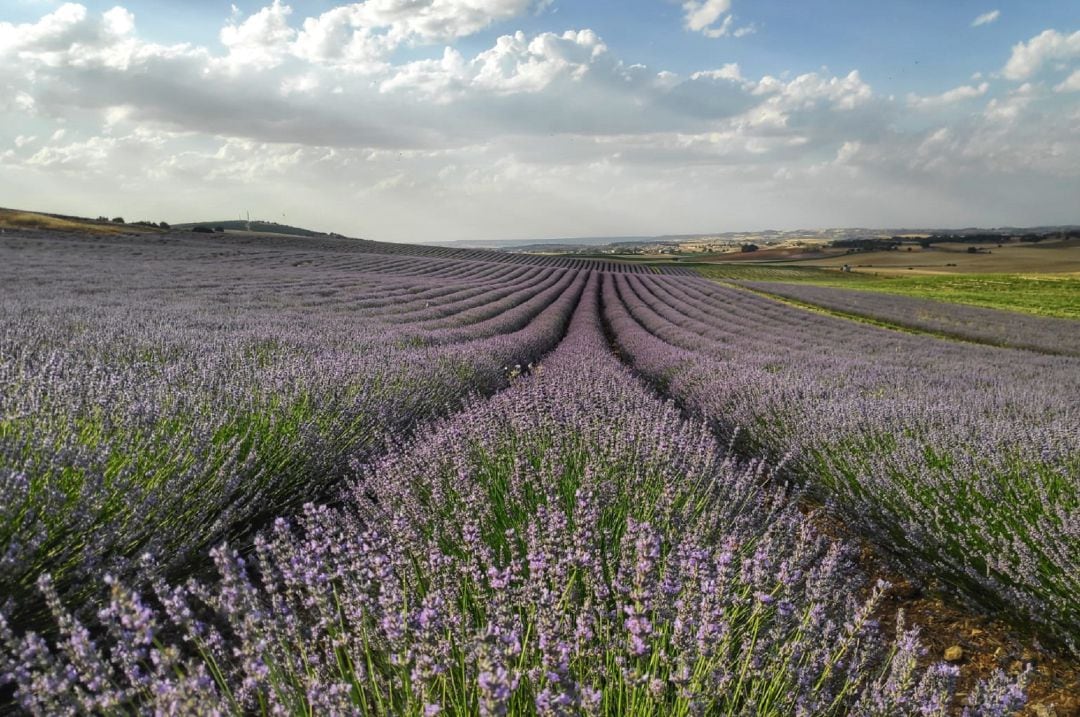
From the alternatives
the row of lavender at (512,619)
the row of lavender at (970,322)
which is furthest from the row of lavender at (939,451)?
the row of lavender at (970,322)

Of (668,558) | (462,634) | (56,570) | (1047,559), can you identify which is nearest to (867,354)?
(1047,559)

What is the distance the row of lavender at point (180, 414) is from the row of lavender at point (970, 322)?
12077 millimetres

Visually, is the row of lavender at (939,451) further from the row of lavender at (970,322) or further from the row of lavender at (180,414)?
the row of lavender at (970,322)

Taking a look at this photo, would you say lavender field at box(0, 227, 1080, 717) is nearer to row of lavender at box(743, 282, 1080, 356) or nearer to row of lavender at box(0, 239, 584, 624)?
row of lavender at box(0, 239, 584, 624)

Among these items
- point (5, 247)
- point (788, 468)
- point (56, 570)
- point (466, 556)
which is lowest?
point (788, 468)

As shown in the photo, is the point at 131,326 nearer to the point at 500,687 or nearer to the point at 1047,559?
the point at 500,687

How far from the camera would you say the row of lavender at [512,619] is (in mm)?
1239

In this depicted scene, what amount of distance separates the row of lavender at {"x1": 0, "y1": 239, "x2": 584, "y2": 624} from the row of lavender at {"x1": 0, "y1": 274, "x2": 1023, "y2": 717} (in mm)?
221

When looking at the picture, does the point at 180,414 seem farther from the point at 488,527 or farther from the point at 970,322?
the point at 970,322

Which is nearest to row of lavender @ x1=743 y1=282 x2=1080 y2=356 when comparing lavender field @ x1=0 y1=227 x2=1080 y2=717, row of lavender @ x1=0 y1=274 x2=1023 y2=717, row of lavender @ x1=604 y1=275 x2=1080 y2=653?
row of lavender @ x1=604 y1=275 x2=1080 y2=653

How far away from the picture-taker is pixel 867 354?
360 inches

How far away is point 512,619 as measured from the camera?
1.56 m

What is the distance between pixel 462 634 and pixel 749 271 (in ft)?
170

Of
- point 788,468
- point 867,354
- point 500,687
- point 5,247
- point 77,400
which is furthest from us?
point 5,247
